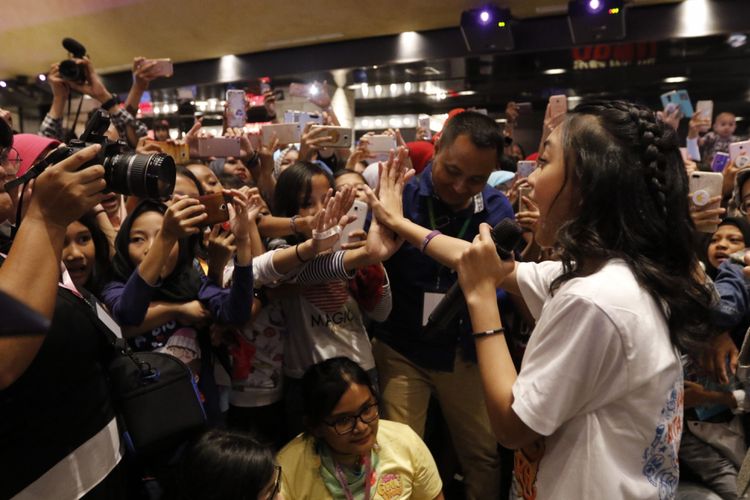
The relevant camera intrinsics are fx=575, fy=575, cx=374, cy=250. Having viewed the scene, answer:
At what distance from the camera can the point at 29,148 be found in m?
1.20

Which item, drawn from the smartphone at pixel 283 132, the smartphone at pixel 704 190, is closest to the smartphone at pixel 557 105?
the smartphone at pixel 704 190

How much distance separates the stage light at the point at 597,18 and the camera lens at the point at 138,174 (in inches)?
195

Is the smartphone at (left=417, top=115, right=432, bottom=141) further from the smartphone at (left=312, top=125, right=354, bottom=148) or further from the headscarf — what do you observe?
the headscarf

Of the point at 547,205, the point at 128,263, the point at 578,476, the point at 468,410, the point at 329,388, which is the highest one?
the point at 547,205

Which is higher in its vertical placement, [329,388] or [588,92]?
[588,92]

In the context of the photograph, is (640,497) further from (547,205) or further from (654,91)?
(654,91)

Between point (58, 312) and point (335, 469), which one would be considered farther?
point (335, 469)

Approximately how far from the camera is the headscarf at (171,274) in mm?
1742

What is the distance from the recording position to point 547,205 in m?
1.13

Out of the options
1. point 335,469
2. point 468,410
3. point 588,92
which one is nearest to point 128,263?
point 335,469

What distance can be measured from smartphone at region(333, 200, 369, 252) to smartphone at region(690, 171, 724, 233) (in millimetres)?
1181

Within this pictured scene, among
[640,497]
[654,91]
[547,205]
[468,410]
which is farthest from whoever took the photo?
[654,91]

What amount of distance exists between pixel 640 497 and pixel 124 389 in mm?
1031

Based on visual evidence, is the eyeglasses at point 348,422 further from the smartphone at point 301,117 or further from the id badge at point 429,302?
the smartphone at point 301,117
